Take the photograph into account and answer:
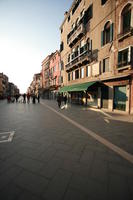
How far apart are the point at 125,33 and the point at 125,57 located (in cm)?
Result: 218

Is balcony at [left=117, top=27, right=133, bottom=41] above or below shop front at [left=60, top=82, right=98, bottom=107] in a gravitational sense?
above

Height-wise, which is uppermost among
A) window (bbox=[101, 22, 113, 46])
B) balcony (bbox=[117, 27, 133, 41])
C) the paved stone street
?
window (bbox=[101, 22, 113, 46])

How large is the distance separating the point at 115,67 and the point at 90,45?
5.90 meters

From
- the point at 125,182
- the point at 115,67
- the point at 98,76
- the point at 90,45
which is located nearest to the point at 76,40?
the point at 90,45

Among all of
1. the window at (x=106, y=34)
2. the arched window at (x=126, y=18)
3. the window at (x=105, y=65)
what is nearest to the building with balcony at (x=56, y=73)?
the window at (x=105, y=65)

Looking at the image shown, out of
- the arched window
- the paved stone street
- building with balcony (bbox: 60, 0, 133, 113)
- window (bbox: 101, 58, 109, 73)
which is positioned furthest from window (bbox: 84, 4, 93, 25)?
the paved stone street

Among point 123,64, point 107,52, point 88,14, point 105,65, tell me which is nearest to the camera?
point 123,64

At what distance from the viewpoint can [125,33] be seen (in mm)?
9586

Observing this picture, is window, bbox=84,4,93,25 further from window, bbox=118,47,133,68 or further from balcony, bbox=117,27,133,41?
window, bbox=118,47,133,68

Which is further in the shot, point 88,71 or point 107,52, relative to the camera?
point 88,71

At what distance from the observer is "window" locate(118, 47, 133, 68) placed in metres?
9.23

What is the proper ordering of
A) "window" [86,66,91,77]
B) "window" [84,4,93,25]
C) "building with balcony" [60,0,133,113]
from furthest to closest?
1. "window" [86,66,91,77]
2. "window" [84,4,93,25]
3. "building with balcony" [60,0,133,113]

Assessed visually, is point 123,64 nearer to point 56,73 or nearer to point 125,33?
point 125,33

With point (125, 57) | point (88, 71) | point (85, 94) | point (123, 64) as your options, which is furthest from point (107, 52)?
point (85, 94)
